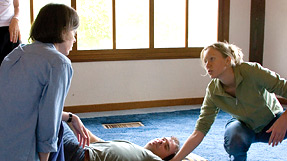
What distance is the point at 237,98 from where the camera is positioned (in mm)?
2373

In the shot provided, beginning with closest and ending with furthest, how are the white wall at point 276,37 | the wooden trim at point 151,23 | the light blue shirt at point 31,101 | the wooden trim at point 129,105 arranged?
the light blue shirt at point 31,101, the wooden trim at point 129,105, the wooden trim at point 151,23, the white wall at point 276,37

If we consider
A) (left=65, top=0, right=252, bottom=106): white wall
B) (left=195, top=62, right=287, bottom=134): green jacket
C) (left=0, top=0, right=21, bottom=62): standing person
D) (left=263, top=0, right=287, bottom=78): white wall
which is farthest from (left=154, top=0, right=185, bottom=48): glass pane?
(left=0, top=0, right=21, bottom=62): standing person

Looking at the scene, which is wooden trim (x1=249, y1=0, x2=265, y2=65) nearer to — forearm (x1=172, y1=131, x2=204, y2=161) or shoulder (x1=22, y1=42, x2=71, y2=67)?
forearm (x1=172, y1=131, x2=204, y2=161)

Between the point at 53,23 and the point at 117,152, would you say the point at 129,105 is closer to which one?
the point at 117,152

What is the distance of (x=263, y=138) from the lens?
96.6 inches

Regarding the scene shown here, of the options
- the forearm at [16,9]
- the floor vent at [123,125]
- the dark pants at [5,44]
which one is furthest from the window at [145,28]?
the dark pants at [5,44]

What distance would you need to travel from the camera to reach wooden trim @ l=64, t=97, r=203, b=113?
447 cm

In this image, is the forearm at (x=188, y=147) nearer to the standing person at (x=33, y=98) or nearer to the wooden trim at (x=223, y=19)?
the standing person at (x=33, y=98)

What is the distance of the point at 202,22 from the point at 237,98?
2643 mm

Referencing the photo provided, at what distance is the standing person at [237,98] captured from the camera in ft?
7.54

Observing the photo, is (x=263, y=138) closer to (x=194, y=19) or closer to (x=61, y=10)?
(x=61, y=10)

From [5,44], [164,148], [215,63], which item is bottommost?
[164,148]

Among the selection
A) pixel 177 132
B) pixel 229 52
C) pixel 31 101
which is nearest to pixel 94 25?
pixel 177 132

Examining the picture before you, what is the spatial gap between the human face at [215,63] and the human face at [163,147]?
0.46 meters
